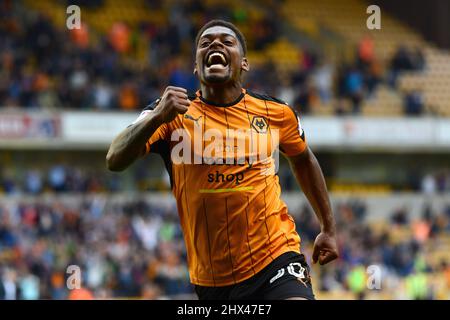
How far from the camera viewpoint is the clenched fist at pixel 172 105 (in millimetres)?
5414

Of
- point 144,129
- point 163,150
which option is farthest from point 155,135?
point 144,129

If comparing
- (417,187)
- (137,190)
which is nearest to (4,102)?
(137,190)

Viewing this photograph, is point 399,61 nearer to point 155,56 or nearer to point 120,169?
point 155,56

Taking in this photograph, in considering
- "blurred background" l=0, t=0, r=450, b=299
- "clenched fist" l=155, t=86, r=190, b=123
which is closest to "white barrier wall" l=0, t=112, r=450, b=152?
"blurred background" l=0, t=0, r=450, b=299

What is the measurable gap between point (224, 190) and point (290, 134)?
0.65 metres

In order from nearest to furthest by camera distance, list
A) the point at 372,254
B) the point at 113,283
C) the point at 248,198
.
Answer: the point at 248,198 < the point at 113,283 < the point at 372,254

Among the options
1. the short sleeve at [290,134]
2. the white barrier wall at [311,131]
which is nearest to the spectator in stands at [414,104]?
the white barrier wall at [311,131]

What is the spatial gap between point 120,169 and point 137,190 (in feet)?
63.4

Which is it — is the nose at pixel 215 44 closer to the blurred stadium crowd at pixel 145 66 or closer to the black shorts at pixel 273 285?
the black shorts at pixel 273 285

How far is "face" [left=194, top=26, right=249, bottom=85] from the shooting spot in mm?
5914

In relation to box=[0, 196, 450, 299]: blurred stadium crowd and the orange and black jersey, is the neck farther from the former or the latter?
box=[0, 196, 450, 299]: blurred stadium crowd

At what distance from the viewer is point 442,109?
2859cm

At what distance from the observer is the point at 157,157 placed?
2488 centimetres
